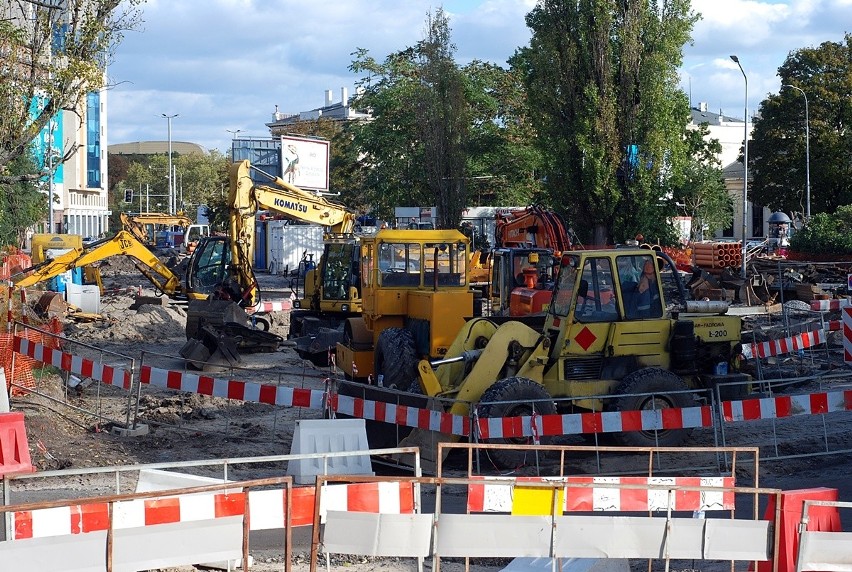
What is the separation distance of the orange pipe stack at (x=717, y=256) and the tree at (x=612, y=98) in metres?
2.53

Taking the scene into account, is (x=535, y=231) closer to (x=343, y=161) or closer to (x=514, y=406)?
(x=514, y=406)

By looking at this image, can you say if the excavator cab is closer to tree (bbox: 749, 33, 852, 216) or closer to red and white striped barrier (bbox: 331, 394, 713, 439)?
red and white striped barrier (bbox: 331, 394, 713, 439)

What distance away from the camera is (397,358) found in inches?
587

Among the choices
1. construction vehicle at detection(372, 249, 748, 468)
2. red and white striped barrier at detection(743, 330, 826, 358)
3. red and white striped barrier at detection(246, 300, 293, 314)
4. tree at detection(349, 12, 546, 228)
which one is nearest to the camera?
construction vehicle at detection(372, 249, 748, 468)

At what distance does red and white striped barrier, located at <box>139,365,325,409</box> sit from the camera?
43.7 ft

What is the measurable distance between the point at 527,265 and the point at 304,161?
44139mm

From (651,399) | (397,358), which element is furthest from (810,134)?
(651,399)

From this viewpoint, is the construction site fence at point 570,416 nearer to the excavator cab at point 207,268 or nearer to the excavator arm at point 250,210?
the excavator arm at point 250,210

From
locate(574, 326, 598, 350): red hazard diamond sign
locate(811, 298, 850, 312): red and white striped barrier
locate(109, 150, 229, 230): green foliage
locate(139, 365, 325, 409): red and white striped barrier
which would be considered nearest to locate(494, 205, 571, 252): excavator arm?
locate(811, 298, 850, 312): red and white striped barrier

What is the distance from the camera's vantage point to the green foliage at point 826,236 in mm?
41125

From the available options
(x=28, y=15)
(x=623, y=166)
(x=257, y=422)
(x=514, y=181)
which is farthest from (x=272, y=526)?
(x=514, y=181)

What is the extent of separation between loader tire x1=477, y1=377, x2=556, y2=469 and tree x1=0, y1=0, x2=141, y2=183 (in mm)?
6897

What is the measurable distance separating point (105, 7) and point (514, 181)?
36041 mm

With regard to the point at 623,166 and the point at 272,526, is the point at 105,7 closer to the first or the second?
the point at 272,526
